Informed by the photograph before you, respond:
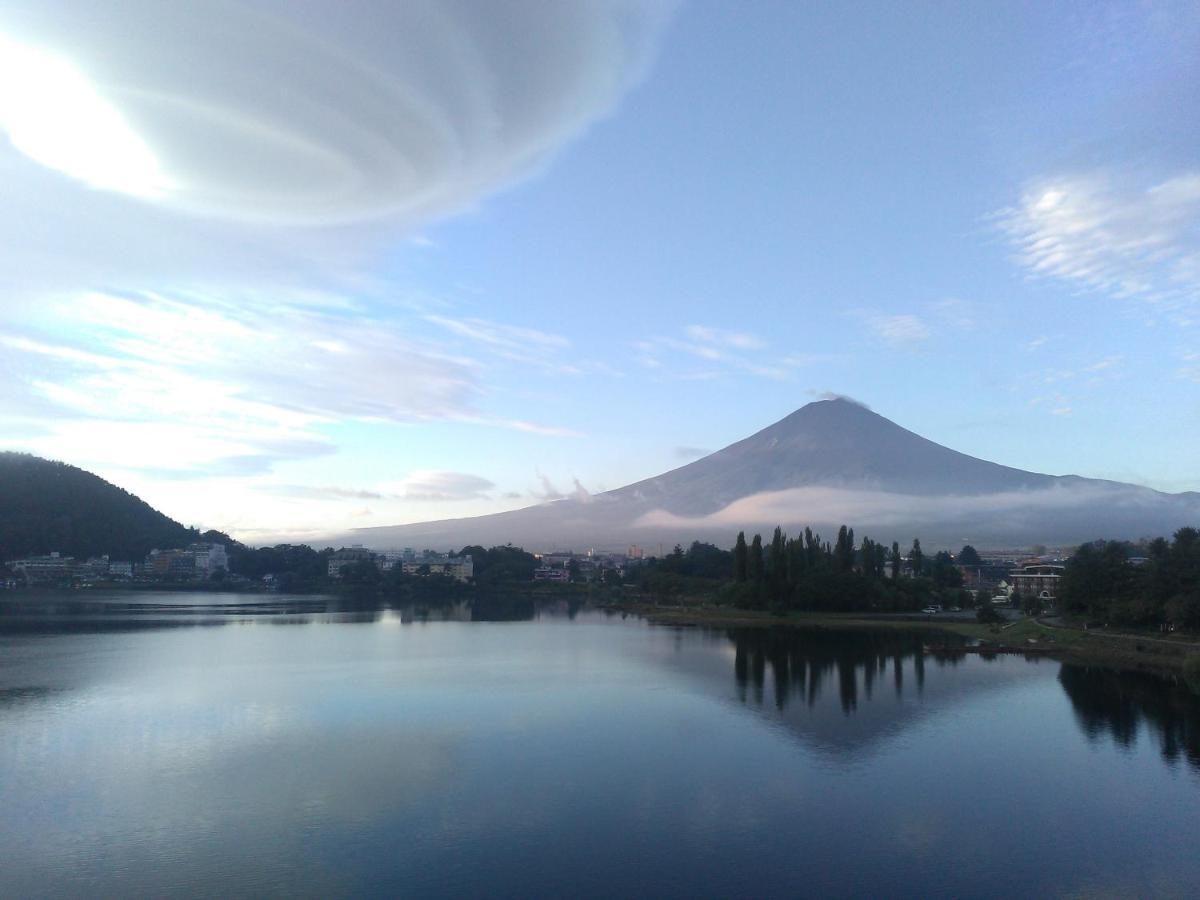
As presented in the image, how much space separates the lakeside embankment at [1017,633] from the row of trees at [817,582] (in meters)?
0.53

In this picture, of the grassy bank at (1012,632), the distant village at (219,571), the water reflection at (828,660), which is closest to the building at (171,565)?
the distant village at (219,571)

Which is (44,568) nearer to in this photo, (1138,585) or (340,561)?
(340,561)

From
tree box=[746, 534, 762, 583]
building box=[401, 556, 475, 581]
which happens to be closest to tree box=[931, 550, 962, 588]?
tree box=[746, 534, 762, 583]

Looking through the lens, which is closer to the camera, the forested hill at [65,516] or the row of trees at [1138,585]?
the row of trees at [1138,585]

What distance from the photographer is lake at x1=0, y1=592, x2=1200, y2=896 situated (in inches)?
257

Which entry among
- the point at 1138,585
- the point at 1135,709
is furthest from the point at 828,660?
the point at 1138,585

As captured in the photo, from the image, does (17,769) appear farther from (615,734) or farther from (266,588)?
(266,588)

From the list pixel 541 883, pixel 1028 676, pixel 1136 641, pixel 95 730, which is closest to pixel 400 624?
pixel 95 730

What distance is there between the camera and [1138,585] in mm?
19812

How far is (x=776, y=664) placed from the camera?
1788 centimetres

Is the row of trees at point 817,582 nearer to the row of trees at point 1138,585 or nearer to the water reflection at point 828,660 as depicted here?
the water reflection at point 828,660

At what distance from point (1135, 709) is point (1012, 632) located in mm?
10151

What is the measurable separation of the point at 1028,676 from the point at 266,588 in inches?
1940

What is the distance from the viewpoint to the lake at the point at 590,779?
21.4 feet
